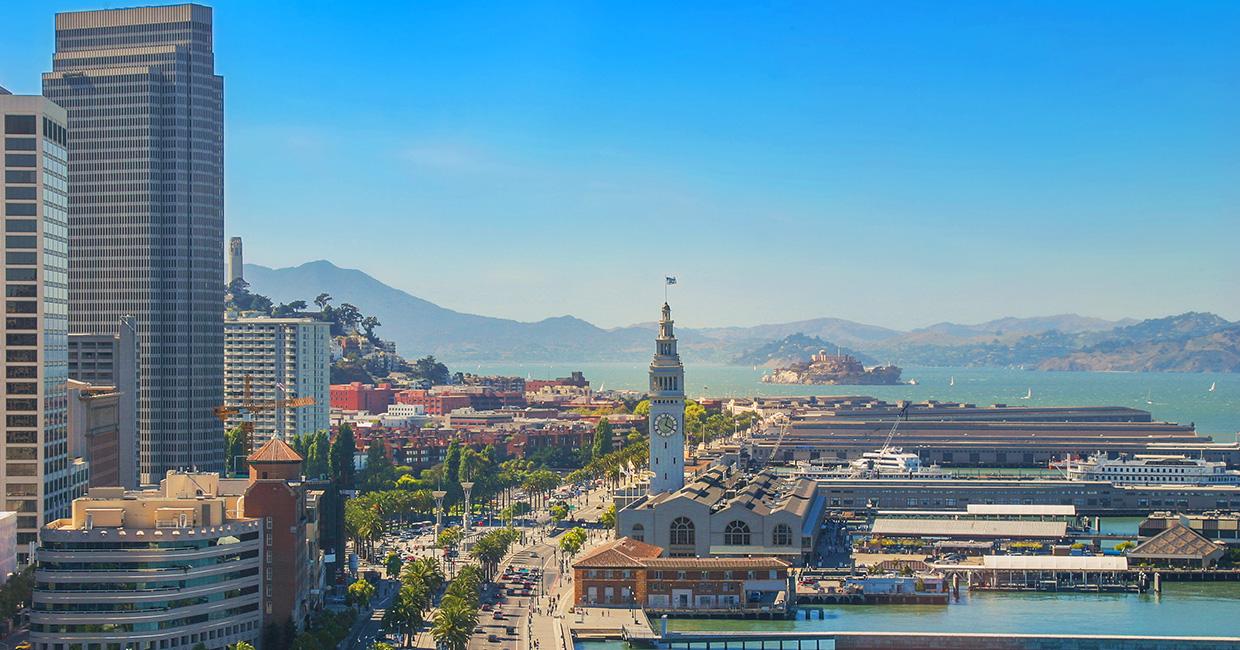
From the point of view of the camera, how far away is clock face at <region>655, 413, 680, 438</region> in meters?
98.3

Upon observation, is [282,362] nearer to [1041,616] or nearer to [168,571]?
[1041,616]

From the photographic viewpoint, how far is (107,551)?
2419 inches

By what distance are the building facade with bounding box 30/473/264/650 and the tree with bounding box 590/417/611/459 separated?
Answer: 92064 mm

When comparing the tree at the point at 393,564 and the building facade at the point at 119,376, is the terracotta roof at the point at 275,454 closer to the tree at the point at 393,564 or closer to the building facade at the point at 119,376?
the tree at the point at 393,564

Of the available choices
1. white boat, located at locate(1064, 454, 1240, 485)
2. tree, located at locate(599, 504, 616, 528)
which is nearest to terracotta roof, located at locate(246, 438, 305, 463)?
tree, located at locate(599, 504, 616, 528)

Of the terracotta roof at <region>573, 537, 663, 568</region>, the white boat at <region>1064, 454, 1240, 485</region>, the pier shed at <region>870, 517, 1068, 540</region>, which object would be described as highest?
the white boat at <region>1064, 454, 1240, 485</region>

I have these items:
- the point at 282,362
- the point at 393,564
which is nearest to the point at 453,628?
the point at 393,564

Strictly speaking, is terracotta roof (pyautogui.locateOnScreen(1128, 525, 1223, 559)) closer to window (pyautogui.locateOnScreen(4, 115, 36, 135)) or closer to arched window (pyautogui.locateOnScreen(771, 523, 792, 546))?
arched window (pyautogui.locateOnScreen(771, 523, 792, 546))

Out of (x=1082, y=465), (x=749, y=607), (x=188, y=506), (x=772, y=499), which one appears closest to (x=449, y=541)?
(x=772, y=499)

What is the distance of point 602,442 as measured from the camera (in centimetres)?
15900

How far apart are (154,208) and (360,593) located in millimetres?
48854

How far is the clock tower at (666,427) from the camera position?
98.1m

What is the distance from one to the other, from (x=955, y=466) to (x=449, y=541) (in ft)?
266

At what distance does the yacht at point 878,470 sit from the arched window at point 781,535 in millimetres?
39194
